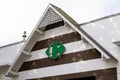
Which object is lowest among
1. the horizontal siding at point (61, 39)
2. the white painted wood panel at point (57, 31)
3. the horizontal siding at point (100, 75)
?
the horizontal siding at point (100, 75)

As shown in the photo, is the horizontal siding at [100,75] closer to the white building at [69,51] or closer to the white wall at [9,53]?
the white building at [69,51]

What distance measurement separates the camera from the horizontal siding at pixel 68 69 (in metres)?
12.3

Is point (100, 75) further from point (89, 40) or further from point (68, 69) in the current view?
point (68, 69)

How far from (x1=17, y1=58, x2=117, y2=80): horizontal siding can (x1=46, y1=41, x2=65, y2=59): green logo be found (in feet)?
1.62

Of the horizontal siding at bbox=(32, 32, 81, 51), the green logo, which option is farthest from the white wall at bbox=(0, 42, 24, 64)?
the green logo

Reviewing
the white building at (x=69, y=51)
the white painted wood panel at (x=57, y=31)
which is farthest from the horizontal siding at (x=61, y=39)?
the white painted wood panel at (x=57, y=31)

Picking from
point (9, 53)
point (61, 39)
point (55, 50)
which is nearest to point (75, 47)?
point (61, 39)

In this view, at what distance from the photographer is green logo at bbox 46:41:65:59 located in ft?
45.1

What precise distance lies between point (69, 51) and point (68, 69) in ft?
2.56

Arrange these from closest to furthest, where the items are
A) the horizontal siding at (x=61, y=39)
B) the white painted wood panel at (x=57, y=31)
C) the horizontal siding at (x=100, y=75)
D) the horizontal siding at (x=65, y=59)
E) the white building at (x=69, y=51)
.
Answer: the horizontal siding at (x=100, y=75)
the white building at (x=69, y=51)
the horizontal siding at (x=65, y=59)
the horizontal siding at (x=61, y=39)
the white painted wood panel at (x=57, y=31)

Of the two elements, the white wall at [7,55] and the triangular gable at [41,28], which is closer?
the triangular gable at [41,28]

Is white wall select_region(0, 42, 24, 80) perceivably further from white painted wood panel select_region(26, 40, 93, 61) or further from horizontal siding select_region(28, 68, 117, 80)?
horizontal siding select_region(28, 68, 117, 80)

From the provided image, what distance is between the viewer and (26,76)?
48.8 feet

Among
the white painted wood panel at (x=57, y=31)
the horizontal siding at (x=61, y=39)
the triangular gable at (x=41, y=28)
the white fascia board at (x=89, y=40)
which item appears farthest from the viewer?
the white painted wood panel at (x=57, y=31)
